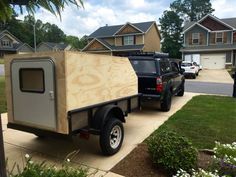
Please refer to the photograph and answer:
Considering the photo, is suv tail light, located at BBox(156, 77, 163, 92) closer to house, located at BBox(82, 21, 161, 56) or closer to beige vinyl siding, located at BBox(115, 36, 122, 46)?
A: house, located at BBox(82, 21, 161, 56)

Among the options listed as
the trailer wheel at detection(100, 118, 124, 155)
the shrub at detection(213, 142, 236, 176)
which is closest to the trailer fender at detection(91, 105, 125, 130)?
the trailer wheel at detection(100, 118, 124, 155)

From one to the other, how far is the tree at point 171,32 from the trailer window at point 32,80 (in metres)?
42.4

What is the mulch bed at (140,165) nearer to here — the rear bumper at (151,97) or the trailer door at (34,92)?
the trailer door at (34,92)

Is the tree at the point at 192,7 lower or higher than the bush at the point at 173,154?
higher

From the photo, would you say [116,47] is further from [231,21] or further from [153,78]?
[153,78]

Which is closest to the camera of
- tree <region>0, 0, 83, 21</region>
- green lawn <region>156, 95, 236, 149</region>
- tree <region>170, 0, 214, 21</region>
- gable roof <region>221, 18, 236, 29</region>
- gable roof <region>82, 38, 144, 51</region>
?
tree <region>0, 0, 83, 21</region>

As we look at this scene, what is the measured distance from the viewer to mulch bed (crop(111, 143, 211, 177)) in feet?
13.2

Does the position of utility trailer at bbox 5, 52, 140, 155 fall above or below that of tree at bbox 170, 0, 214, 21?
below

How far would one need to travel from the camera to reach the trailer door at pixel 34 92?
13.1 ft

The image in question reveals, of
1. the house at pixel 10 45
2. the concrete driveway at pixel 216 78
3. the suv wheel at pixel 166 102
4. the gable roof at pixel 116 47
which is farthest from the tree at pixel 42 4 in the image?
the house at pixel 10 45

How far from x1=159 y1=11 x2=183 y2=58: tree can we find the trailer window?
139ft

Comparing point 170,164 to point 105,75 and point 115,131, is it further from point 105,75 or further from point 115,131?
point 105,75

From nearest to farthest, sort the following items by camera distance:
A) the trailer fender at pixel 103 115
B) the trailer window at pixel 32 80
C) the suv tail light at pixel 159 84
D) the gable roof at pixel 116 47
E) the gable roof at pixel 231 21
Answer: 1. the trailer window at pixel 32 80
2. the trailer fender at pixel 103 115
3. the suv tail light at pixel 159 84
4. the gable roof at pixel 231 21
5. the gable roof at pixel 116 47

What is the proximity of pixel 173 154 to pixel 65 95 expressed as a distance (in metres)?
2.00
